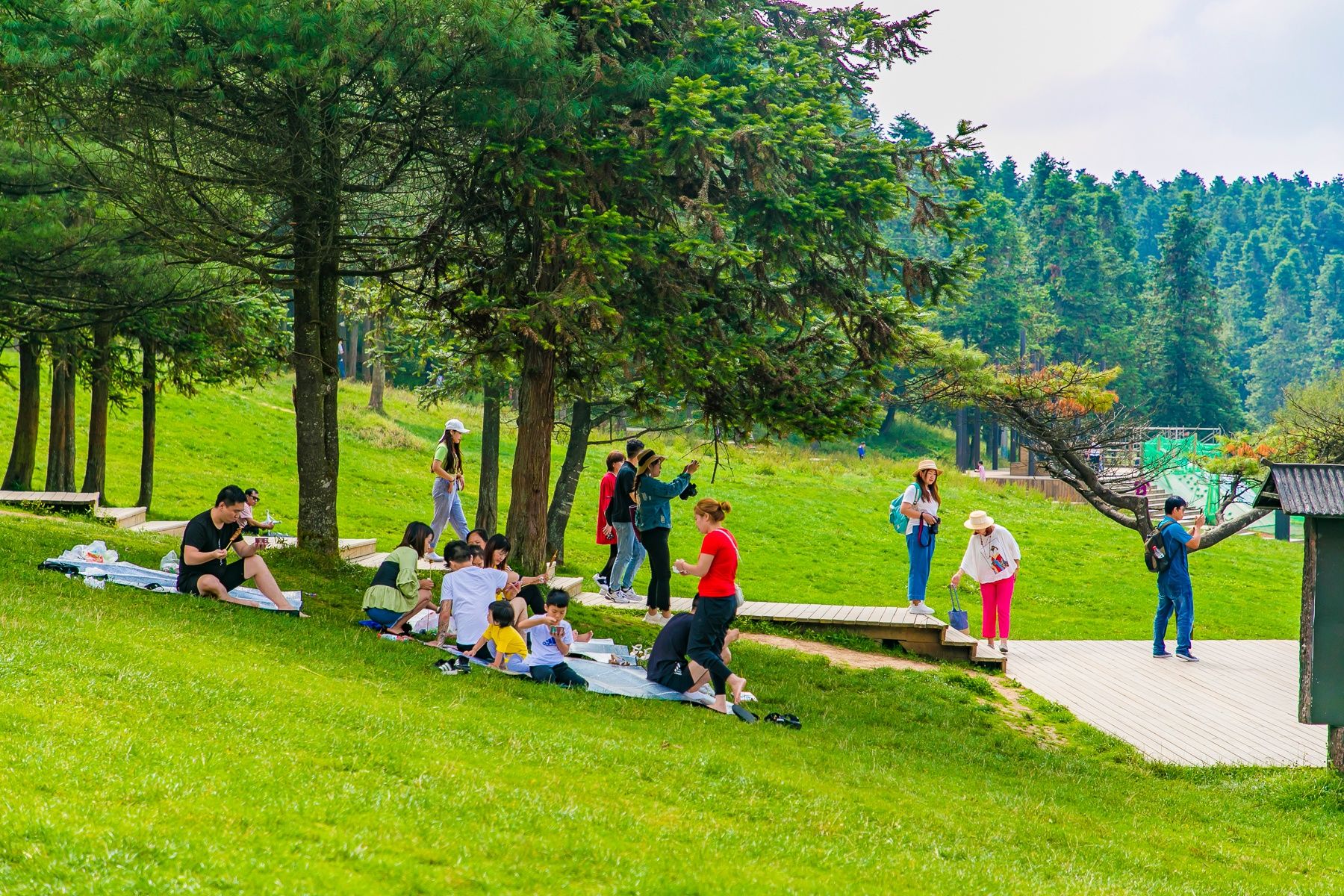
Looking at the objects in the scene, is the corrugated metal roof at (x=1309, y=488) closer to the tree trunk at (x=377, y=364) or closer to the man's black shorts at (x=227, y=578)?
the man's black shorts at (x=227, y=578)

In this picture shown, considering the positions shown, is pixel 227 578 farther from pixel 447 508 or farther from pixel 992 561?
pixel 992 561

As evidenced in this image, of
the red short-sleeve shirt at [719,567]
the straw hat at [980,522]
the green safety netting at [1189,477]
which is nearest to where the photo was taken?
the red short-sleeve shirt at [719,567]

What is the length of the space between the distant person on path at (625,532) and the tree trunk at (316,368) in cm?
331

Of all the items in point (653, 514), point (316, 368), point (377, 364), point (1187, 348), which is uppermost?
point (1187, 348)

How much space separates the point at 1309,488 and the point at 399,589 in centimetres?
788

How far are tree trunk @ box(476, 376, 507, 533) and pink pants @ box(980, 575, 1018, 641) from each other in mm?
8681

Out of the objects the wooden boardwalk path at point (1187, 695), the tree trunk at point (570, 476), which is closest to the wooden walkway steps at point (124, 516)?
the tree trunk at point (570, 476)

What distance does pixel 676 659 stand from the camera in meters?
10.0

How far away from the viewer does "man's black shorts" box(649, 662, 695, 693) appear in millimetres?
9898

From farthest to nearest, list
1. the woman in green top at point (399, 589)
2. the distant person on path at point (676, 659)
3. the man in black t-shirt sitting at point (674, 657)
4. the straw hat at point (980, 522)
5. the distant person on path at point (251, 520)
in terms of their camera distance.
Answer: the straw hat at point (980, 522) < the distant person on path at point (251, 520) < the woman in green top at point (399, 589) < the man in black t-shirt sitting at point (674, 657) < the distant person on path at point (676, 659)

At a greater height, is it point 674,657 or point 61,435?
point 61,435

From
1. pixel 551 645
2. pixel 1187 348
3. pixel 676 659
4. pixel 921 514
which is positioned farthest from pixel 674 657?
pixel 1187 348

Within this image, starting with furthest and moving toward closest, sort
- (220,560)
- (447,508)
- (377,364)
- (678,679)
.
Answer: (377,364) → (447,508) → (220,560) → (678,679)

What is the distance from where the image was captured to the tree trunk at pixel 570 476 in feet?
62.7
